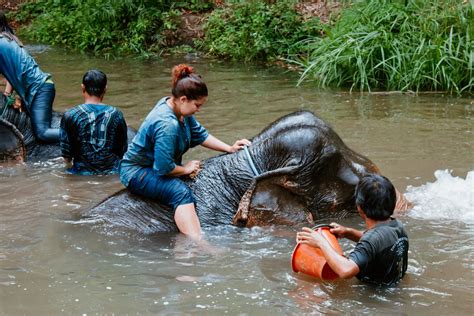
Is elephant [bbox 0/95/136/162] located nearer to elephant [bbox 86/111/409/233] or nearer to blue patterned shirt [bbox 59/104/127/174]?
blue patterned shirt [bbox 59/104/127/174]

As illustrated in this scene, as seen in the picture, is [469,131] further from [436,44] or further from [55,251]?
[55,251]

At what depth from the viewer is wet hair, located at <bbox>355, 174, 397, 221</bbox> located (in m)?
4.79

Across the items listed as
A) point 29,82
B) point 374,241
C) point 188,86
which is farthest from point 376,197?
point 29,82

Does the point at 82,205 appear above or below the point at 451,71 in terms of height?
below

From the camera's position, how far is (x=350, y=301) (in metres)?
4.81

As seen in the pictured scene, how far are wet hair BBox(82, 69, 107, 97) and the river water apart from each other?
0.80 metres

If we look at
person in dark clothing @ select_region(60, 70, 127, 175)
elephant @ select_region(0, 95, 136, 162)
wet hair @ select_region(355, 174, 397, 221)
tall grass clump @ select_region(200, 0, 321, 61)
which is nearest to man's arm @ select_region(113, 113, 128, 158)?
person in dark clothing @ select_region(60, 70, 127, 175)

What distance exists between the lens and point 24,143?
823 cm

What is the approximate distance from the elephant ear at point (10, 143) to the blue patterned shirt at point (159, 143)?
2469 millimetres

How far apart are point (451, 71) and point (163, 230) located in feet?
20.4

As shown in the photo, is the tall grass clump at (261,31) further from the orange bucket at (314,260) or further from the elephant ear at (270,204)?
the orange bucket at (314,260)

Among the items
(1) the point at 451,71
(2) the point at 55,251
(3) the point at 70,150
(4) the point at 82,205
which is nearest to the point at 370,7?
(1) the point at 451,71

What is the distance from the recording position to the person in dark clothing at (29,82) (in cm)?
809

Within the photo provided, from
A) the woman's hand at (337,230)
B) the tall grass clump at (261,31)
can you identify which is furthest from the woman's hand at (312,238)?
the tall grass clump at (261,31)
